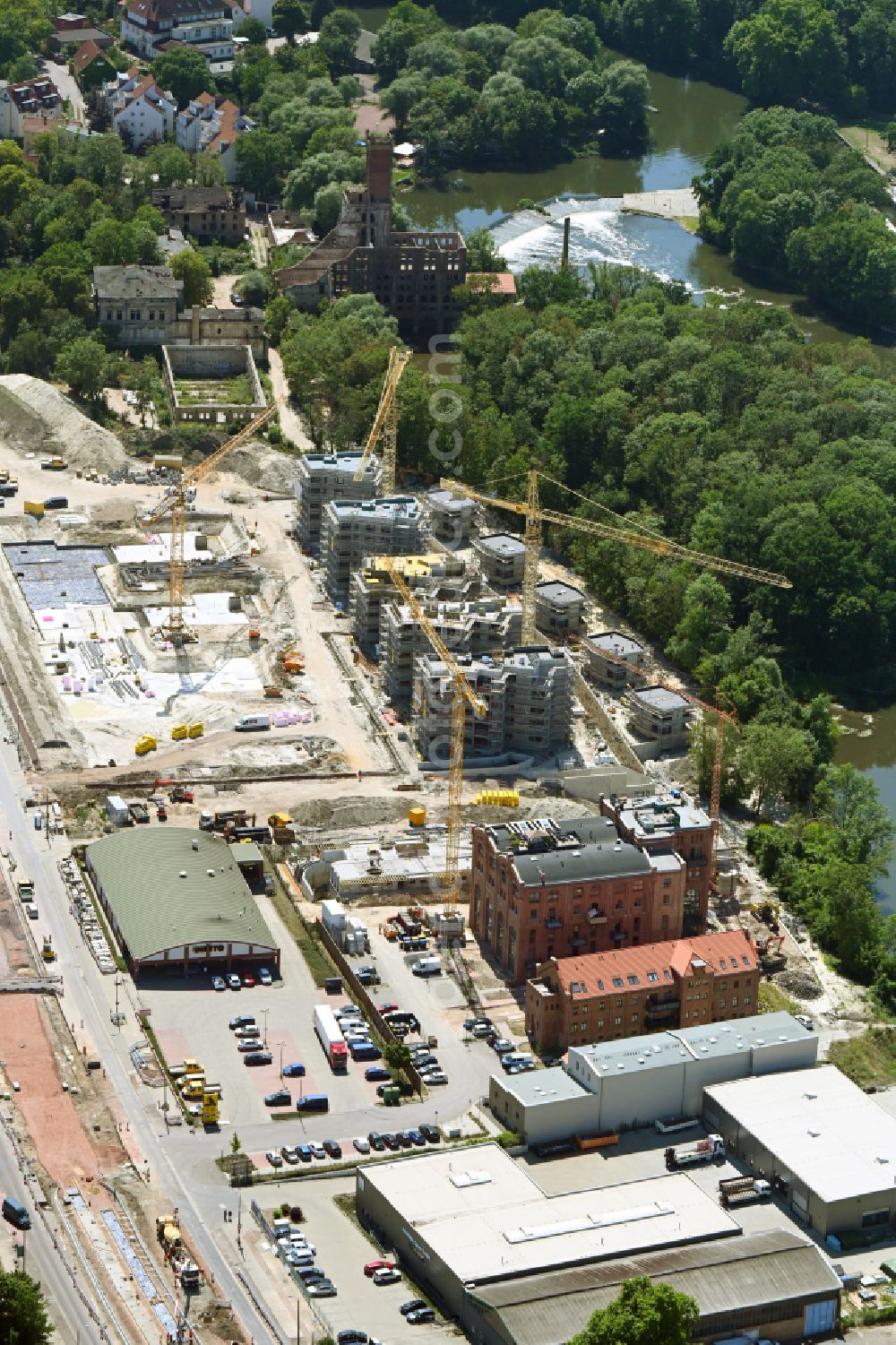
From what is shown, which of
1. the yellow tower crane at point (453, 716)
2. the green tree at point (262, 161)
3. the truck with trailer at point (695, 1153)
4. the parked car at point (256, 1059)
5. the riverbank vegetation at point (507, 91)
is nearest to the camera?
the truck with trailer at point (695, 1153)

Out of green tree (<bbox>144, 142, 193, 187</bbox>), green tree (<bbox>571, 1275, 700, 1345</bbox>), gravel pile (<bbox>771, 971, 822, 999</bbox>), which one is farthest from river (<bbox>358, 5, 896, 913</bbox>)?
green tree (<bbox>571, 1275, 700, 1345</bbox>)

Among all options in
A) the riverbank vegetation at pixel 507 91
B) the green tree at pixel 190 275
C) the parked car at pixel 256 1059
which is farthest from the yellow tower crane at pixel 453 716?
the riverbank vegetation at pixel 507 91

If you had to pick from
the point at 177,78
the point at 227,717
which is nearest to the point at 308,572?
the point at 227,717

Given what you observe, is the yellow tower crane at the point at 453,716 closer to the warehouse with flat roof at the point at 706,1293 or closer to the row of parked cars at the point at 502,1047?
the row of parked cars at the point at 502,1047

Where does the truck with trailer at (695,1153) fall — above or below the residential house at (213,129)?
below

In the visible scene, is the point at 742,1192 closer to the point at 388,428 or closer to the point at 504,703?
the point at 504,703

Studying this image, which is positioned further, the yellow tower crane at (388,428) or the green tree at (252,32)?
the green tree at (252,32)
